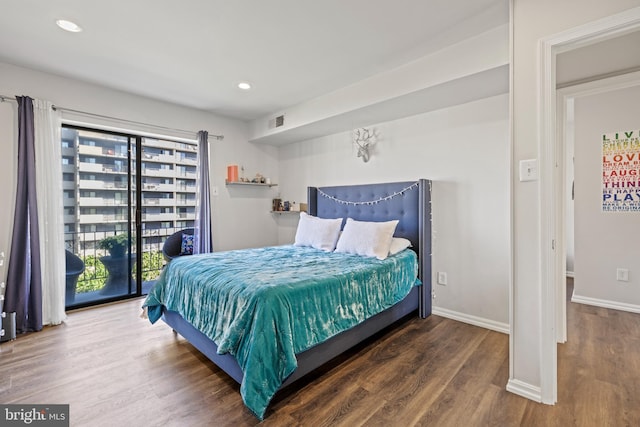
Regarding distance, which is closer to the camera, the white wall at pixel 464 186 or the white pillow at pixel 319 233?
the white wall at pixel 464 186

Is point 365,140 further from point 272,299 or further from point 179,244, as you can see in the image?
point 179,244

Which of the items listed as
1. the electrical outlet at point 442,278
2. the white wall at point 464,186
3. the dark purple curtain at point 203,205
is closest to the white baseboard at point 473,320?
the white wall at point 464,186

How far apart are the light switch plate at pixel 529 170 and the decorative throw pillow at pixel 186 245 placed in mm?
3841

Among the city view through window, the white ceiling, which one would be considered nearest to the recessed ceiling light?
the white ceiling

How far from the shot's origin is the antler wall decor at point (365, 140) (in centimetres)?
376

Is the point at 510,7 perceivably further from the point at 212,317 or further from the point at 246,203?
the point at 246,203

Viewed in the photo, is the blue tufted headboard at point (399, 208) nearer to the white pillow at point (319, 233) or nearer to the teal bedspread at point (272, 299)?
the teal bedspread at point (272, 299)

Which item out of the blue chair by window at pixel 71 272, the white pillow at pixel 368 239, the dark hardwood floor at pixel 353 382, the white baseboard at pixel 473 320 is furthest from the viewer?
the blue chair by window at pixel 71 272

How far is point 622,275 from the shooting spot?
10.7 ft

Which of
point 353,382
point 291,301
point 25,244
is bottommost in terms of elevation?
point 353,382

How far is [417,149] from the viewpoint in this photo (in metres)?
3.35

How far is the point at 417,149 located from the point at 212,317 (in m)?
2.71

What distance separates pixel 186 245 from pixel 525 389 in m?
3.91

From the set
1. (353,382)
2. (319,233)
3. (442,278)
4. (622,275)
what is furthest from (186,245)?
(622,275)
